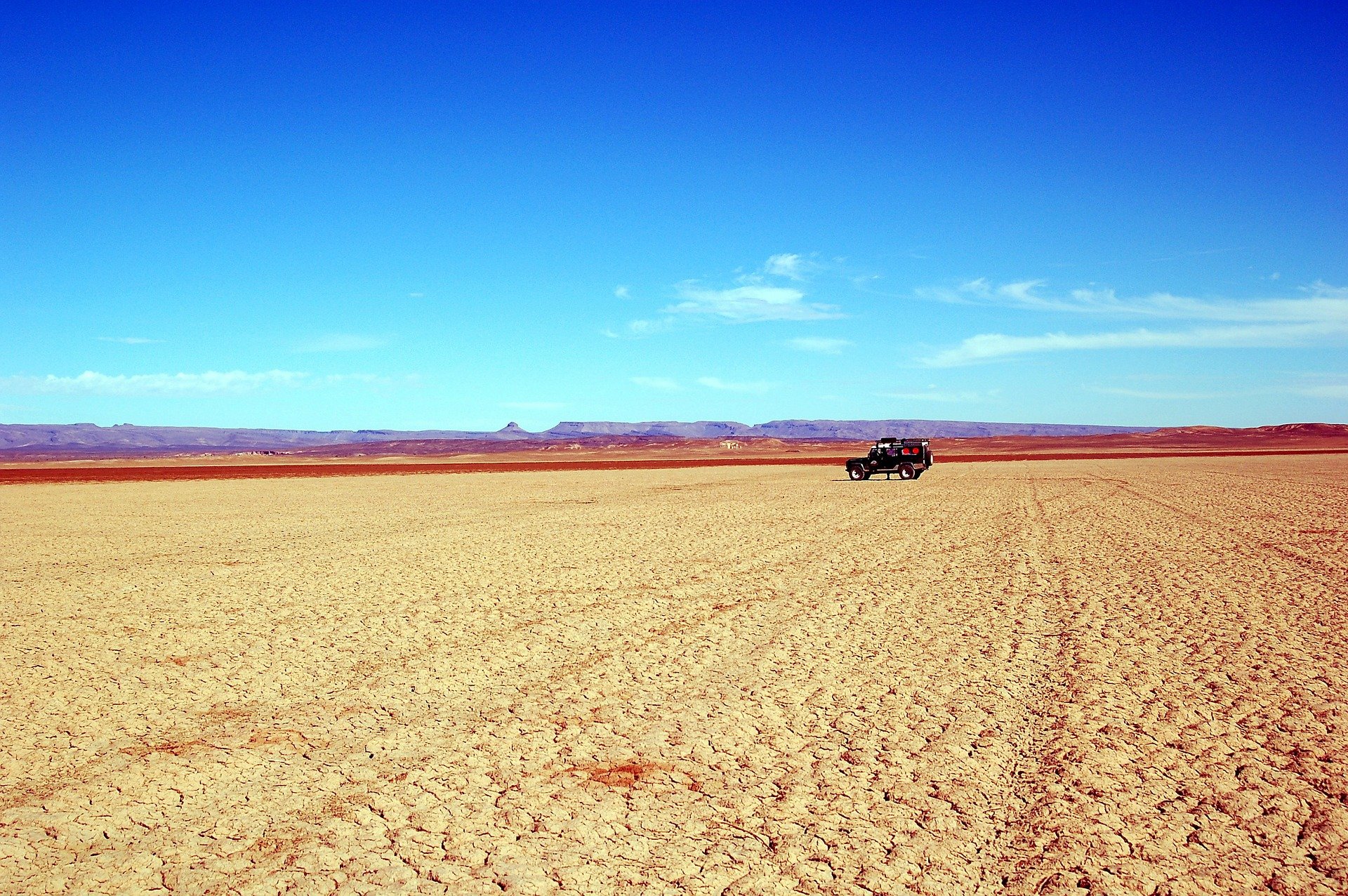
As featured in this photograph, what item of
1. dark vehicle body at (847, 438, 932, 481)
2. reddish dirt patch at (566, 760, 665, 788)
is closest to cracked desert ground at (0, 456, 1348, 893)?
reddish dirt patch at (566, 760, 665, 788)

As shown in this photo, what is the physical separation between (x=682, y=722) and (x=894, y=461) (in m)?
31.9

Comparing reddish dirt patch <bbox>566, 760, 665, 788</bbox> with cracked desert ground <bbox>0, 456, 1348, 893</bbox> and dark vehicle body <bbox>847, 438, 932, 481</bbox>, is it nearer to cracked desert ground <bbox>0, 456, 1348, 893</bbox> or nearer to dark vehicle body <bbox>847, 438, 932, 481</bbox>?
cracked desert ground <bbox>0, 456, 1348, 893</bbox>

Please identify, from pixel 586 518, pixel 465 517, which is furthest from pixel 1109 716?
pixel 465 517

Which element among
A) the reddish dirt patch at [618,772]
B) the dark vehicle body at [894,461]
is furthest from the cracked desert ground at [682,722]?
the dark vehicle body at [894,461]

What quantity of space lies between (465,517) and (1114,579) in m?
15.2

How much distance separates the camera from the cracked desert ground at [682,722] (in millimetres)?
4297

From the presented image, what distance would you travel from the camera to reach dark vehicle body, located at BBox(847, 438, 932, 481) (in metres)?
36.7

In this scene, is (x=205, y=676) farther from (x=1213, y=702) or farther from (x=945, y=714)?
(x=1213, y=702)

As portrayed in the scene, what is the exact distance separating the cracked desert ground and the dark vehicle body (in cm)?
2198

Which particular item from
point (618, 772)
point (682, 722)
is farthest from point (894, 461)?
point (618, 772)

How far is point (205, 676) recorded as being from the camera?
24.7 ft

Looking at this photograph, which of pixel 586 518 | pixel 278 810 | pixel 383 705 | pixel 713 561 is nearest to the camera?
pixel 278 810

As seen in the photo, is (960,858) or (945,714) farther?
(945,714)

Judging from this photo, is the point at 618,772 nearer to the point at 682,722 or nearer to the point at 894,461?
the point at 682,722
